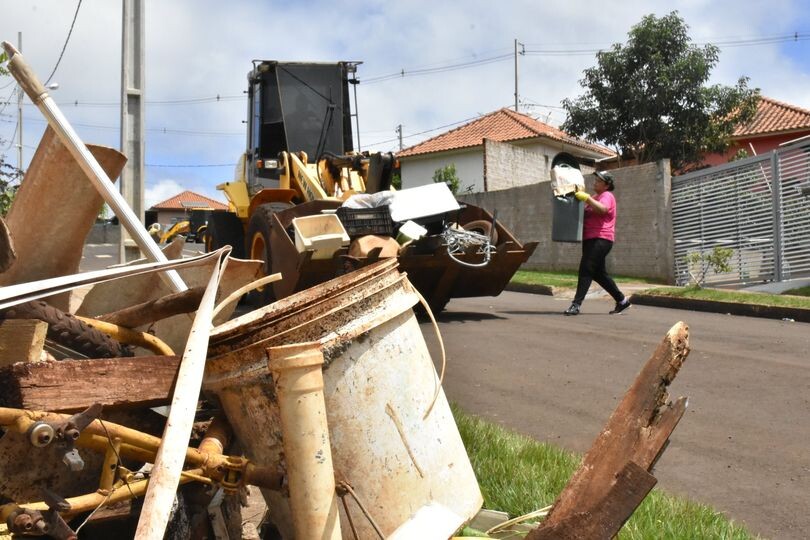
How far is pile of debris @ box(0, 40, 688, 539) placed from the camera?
6.80 feet

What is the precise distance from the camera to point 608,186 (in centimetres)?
1009

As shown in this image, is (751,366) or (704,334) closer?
(751,366)

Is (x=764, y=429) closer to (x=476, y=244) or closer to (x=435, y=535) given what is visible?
(x=435, y=535)

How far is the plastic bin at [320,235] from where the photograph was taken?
740 cm

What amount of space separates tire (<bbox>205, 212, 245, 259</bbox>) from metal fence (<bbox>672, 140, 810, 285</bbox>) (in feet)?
22.9

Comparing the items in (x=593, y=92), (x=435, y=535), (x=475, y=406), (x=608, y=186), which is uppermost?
(x=593, y=92)

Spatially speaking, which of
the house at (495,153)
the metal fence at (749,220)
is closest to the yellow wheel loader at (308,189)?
the metal fence at (749,220)

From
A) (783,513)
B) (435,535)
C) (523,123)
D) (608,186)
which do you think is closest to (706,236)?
(608,186)

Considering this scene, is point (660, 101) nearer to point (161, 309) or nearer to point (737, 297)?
point (737, 297)

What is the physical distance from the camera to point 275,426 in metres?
2.29

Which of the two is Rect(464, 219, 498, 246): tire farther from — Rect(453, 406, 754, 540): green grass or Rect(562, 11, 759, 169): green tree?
Rect(562, 11, 759, 169): green tree

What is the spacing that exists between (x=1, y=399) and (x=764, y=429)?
3999mm

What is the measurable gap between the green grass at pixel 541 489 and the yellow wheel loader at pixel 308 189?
328 centimetres

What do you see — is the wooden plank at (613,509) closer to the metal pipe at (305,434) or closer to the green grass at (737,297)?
the metal pipe at (305,434)
